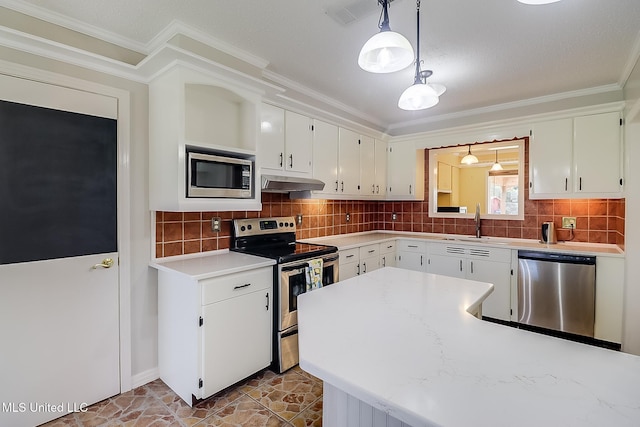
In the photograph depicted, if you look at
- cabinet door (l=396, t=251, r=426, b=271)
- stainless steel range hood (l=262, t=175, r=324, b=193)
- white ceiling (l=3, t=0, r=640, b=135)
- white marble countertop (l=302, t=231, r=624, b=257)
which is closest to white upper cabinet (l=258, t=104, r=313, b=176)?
stainless steel range hood (l=262, t=175, r=324, b=193)

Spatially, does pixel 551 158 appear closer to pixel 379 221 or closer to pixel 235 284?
pixel 379 221

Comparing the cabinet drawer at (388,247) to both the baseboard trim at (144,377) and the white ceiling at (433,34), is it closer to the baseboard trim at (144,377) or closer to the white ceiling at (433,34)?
the white ceiling at (433,34)

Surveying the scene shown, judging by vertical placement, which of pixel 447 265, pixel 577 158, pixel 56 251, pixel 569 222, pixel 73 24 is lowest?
pixel 447 265

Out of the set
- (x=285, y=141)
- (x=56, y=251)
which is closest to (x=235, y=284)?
(x=56, y=251)

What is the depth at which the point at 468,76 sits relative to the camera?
2.89 m

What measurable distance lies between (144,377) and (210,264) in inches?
39.4

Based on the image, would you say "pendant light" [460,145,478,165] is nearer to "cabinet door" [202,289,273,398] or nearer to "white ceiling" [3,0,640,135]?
"white ceiling" [3,0,640,135]

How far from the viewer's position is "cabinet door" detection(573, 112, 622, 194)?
117 inches

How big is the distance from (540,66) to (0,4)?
379cm

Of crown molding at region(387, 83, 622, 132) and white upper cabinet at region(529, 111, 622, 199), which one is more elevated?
crown molding at region(387, 83, 622, 132)

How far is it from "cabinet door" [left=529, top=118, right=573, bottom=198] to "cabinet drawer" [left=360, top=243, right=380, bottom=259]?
5.86 ft

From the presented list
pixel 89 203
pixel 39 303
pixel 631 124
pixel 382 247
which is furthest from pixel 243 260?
pixel 631 124

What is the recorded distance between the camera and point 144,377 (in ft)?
7.72

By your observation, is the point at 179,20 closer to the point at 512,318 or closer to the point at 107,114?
the point at 107,114
